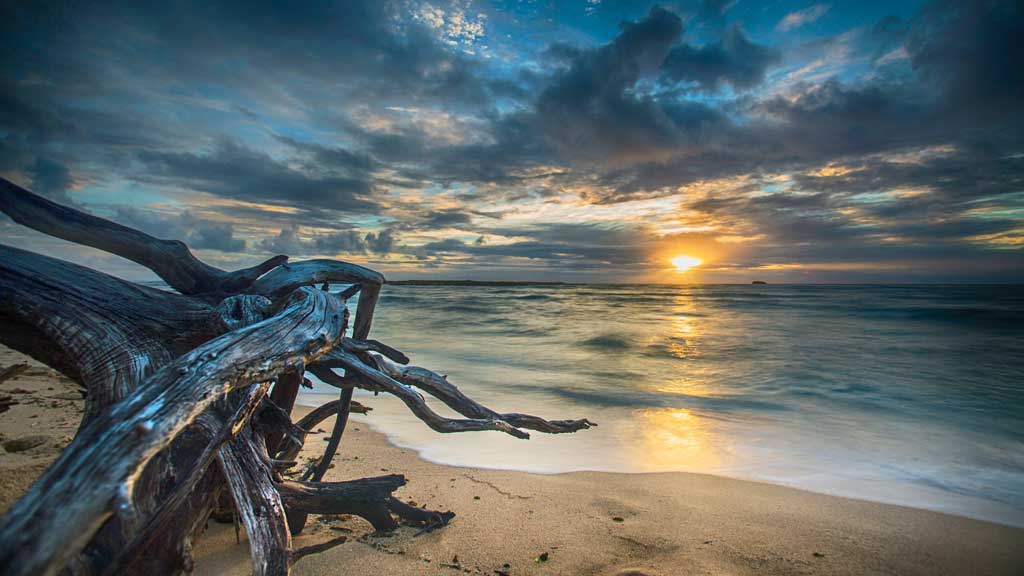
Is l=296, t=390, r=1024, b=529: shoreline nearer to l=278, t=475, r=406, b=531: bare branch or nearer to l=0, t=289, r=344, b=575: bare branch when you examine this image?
l=278, t=475, r=406, b=531: bare branch

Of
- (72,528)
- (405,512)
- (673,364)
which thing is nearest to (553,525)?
(405,512)

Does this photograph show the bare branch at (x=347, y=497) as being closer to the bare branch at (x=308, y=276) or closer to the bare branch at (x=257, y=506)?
the bare branch at (x=257, y=506)

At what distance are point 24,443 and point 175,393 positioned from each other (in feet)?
12.9

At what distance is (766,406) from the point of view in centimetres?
827

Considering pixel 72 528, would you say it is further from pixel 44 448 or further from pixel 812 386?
pixel 812 386

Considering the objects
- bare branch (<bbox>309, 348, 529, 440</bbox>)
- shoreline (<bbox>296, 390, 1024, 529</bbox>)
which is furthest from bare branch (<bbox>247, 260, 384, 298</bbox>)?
shoreline (<bbox>296, 390, 1024, 529</bbox>)

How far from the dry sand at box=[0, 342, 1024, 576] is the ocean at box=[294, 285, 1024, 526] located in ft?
1.51

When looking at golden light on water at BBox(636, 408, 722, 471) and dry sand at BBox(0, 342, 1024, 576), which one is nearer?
dry sand at BBox(0, 342, 1024, 576)

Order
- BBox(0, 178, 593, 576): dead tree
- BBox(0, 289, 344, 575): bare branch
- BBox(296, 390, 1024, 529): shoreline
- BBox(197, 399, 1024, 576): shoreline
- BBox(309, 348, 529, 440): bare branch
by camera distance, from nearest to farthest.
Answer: BBox(0, 289, 344, 575): bare branch → BBox(0, 178, 593, 576): dead tree → BBox(309, 348, 529, 440): bare branch → BBox(197, 399, 1024, 576): shoreline → BBox(296, 390, 1024, 529): shoreline

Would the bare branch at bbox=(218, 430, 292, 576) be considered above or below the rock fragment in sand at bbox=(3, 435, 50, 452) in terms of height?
above

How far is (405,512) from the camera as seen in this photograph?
300 centimetres

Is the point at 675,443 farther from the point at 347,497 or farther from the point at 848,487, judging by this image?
the point at 347,497

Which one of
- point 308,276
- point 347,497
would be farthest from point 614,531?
point 308,276

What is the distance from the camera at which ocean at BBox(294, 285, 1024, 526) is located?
485 centimetres
